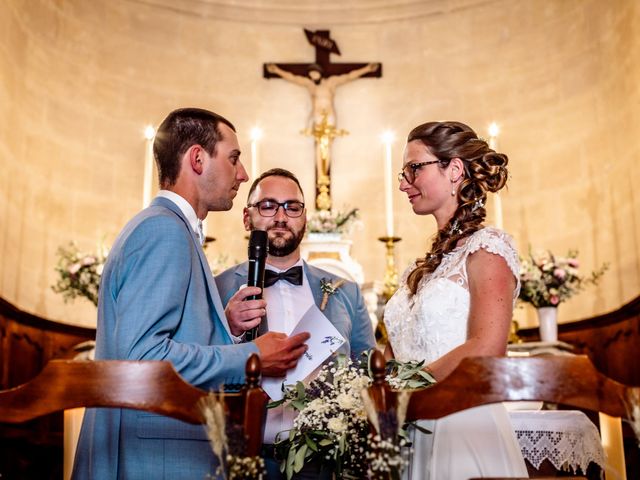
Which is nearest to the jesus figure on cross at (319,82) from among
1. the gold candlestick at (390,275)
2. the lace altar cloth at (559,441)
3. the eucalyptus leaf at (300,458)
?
the gold candlestick at (390,275)

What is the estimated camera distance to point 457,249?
104 inches

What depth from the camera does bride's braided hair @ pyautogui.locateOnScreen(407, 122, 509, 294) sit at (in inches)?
107

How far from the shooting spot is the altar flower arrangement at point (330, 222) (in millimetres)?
5750

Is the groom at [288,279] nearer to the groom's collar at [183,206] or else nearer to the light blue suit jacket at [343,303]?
the light blue suit jacket at [343,303]

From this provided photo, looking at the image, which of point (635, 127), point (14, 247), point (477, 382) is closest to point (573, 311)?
point (635, 127)

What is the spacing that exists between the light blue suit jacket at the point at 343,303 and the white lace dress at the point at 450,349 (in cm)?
48

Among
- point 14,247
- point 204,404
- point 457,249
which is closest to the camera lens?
point 204,404

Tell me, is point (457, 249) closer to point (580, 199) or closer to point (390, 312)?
point (390, 312)

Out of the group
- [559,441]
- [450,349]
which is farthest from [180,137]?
[559,441]

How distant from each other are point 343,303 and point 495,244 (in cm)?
103

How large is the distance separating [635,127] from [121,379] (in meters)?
5.42

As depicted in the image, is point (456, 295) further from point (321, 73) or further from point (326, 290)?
point (321, 73)

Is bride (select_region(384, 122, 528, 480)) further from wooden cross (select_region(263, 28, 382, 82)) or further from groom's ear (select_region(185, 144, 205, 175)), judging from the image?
wooden cross (select_region(263, 28, 382, 82))

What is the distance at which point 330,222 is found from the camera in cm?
579
